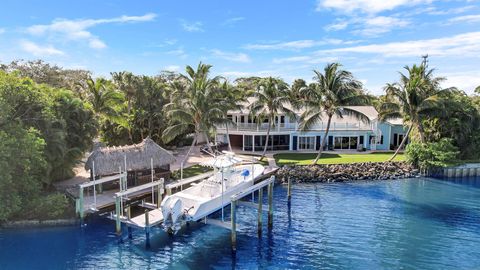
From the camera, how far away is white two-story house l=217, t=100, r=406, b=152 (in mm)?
42469

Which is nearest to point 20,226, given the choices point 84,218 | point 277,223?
point 84,218

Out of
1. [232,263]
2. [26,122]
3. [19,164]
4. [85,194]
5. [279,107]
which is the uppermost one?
[279,107]

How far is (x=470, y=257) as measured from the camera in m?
17.5

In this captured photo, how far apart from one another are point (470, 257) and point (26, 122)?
85.5 ft

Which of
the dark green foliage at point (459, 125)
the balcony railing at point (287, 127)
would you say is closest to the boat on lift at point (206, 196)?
the balcony railing at point (287, 127)

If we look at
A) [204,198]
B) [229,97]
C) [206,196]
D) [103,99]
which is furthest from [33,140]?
[229,97]

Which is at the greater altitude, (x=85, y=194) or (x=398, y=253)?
(x=85, y=194)

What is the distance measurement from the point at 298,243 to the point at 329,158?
69.8 feet

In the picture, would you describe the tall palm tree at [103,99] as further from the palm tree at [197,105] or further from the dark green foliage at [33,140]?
the dark green foliage at [33,140]

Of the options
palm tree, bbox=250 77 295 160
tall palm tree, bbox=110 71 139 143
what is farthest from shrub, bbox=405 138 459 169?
tall palm tree, bbox=110 71 139 143

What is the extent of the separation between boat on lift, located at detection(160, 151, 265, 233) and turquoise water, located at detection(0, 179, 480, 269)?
Answer: 5.85 feet

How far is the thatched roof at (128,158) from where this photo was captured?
24328 millimetres

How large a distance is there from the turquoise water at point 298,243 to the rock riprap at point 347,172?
7030 millimetres

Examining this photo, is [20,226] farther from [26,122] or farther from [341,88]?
[341,88]
